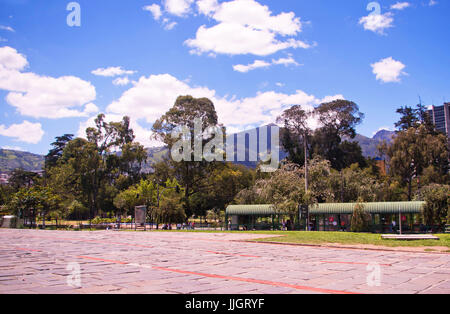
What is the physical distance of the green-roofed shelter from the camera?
35844 millimetres

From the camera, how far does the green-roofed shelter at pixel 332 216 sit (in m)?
35.8

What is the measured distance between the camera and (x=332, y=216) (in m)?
39.0

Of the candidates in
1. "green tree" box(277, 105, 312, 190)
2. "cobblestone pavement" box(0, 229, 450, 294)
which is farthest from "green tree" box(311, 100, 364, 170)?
"cobblestone pavement" box(0, 229, 450, 294)

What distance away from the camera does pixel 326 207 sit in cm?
3925

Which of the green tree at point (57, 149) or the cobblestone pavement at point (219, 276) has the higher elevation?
the green tree at point (57, 149)

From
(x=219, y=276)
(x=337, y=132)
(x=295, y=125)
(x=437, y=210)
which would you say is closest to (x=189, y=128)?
(x=295, y=125)

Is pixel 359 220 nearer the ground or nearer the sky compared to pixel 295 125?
nearer the ground

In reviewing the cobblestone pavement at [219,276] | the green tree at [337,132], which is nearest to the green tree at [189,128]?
the green tree at [337,132]

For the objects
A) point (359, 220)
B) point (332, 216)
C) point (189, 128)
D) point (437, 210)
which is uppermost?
point (189, 128)

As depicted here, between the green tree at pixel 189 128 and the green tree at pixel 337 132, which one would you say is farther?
the green tree at pixel 337 132

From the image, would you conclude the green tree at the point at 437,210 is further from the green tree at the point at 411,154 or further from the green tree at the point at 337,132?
the green tree at the point at 337,132

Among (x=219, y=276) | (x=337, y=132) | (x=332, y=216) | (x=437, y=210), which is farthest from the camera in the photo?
(x=337, y=132)

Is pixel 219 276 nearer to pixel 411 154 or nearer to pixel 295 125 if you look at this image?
pixel 411 154

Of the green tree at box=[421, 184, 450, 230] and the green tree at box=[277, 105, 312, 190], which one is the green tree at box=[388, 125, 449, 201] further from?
the green tree at box=[421, 184, 450, 230]
